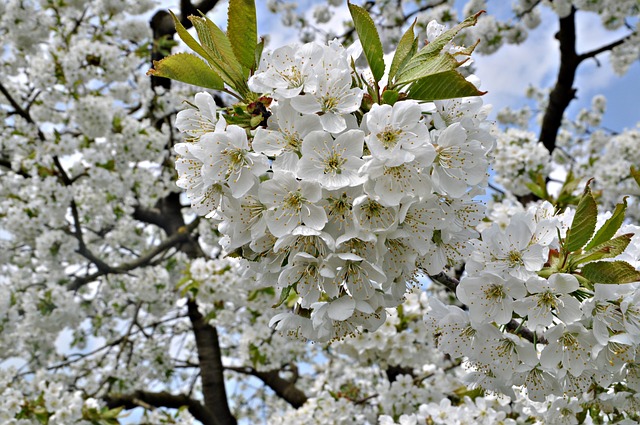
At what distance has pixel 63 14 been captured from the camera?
18.1ft

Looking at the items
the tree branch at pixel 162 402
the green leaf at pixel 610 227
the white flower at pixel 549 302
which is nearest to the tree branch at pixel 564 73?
the tree branch at pixel 162 402

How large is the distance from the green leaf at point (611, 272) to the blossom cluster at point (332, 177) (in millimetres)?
278

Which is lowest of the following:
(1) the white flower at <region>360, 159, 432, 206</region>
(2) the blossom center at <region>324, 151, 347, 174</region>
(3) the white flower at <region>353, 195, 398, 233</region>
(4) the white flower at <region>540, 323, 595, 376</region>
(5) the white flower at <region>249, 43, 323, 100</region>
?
(4) the white flower at <region>540, 323, 595, 376</region>

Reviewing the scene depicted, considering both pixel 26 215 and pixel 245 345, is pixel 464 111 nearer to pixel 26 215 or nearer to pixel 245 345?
pixel 245 345

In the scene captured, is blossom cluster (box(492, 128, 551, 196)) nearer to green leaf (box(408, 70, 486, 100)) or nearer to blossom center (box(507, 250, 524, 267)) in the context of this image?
blossom center (box(507, 250, 524, 267))

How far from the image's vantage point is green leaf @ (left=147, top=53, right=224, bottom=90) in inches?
40.6

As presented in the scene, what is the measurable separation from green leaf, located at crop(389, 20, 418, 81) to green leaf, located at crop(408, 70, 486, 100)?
0.06 metres

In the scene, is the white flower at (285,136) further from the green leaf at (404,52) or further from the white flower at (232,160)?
the green leaf at (404,52)

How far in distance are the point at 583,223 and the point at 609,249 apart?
71mm

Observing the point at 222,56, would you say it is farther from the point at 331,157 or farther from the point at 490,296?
the point at 490,296

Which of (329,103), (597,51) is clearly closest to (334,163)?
(329,103)

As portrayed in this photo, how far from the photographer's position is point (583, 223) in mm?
1074

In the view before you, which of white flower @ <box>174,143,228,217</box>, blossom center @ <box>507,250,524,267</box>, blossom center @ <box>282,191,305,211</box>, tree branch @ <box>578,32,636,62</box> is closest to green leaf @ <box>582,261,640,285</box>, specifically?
blossom center @ <box>507,250,524,267</box>

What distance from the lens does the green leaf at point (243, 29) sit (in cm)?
103
